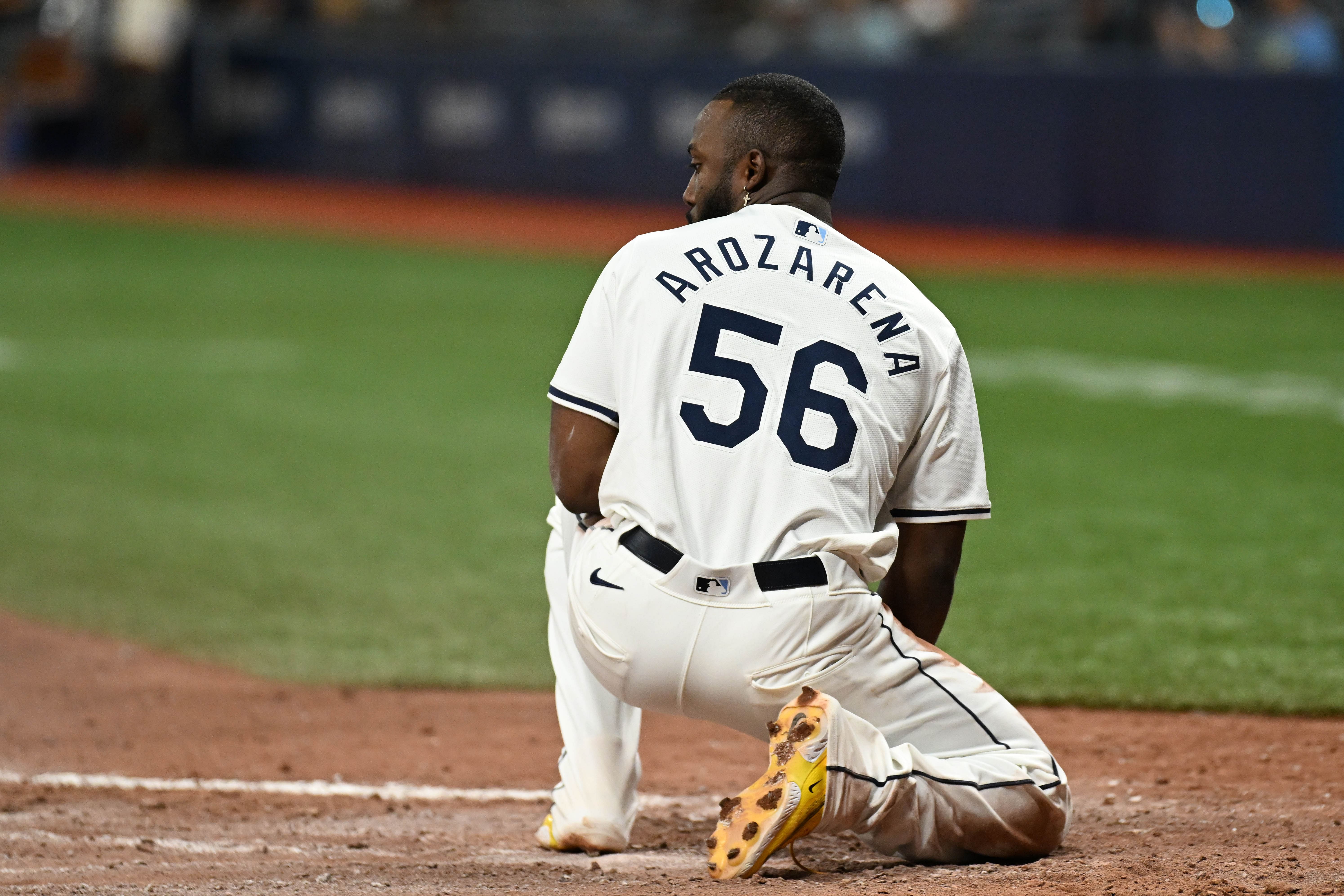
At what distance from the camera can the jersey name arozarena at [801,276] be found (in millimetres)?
3201

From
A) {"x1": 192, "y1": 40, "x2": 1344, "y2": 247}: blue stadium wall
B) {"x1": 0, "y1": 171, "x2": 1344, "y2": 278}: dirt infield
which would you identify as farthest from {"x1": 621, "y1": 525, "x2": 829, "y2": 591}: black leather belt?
{"x1": 192, "y1": 40, "x2": 1344, "y2": 247}: blue stadium wall

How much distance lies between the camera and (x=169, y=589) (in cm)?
650

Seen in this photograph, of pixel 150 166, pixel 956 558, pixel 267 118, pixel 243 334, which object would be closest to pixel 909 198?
pixel 243 334

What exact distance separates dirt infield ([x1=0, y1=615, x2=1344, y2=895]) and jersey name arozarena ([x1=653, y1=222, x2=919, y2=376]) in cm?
101

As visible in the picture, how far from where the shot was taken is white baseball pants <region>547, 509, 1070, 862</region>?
123 inches

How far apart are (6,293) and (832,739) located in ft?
45.7

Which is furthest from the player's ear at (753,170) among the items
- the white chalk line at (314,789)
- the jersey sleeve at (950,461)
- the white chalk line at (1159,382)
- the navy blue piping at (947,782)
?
the white chalk line at (1159,382)

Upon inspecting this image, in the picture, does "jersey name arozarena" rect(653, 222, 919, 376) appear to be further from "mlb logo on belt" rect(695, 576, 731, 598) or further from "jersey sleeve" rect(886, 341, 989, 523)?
"mlb logo on belt" rect(695, 576, 731, 598)

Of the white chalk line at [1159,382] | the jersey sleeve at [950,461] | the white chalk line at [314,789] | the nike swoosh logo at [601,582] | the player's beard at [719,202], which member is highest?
the player's beard at [719,202]

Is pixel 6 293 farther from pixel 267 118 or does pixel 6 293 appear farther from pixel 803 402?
pixel 803 402

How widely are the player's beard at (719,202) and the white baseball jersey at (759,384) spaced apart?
0.12 metres

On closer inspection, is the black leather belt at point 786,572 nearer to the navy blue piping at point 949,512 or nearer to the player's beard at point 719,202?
the navy blue piping at point 949,512

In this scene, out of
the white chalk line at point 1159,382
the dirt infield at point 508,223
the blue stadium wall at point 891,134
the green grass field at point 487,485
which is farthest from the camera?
the dirt infield at point 508,223

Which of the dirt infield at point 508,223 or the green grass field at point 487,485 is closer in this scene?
the green grass field at point 487,485
